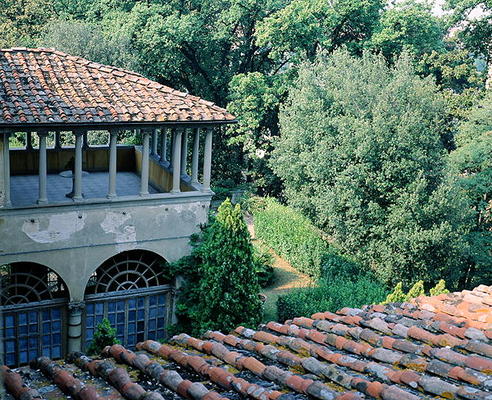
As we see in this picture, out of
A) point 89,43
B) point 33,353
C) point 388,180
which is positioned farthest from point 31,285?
point 89,43

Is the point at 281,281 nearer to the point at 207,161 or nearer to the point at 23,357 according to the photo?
the point at 207,161

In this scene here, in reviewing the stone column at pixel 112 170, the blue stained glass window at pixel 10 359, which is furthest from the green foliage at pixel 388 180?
the blue stained glass window at pixel 10 359

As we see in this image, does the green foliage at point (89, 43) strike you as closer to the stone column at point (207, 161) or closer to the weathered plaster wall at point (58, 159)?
the weathered plaster wall at point (58, 159)

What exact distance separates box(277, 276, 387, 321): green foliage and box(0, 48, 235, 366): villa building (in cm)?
456

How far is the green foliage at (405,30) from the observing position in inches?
1326

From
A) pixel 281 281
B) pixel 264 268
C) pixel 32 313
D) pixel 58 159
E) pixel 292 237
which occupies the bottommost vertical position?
pixel 281 281

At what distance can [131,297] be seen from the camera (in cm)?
1630

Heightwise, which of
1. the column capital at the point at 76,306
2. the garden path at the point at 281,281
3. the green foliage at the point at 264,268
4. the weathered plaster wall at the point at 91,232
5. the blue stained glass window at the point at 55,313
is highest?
the weathered plaster wall at the point at 91,232

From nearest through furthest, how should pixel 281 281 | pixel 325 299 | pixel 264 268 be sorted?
pixel 325 299 < pixel 264 268 < pixel 281 281

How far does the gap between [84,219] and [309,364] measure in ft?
32.0

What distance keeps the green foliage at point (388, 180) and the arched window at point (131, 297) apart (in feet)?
33.5

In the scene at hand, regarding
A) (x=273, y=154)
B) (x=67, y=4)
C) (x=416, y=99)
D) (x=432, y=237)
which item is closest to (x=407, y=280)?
(x=432, y=237)

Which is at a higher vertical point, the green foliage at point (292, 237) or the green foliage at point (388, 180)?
the green foliage at point (388, 180)

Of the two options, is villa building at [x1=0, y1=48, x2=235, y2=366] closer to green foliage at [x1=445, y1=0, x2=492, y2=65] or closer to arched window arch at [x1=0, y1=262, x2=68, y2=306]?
arched window arch at [x1=0, y1=262, x2=68, y2=306]
